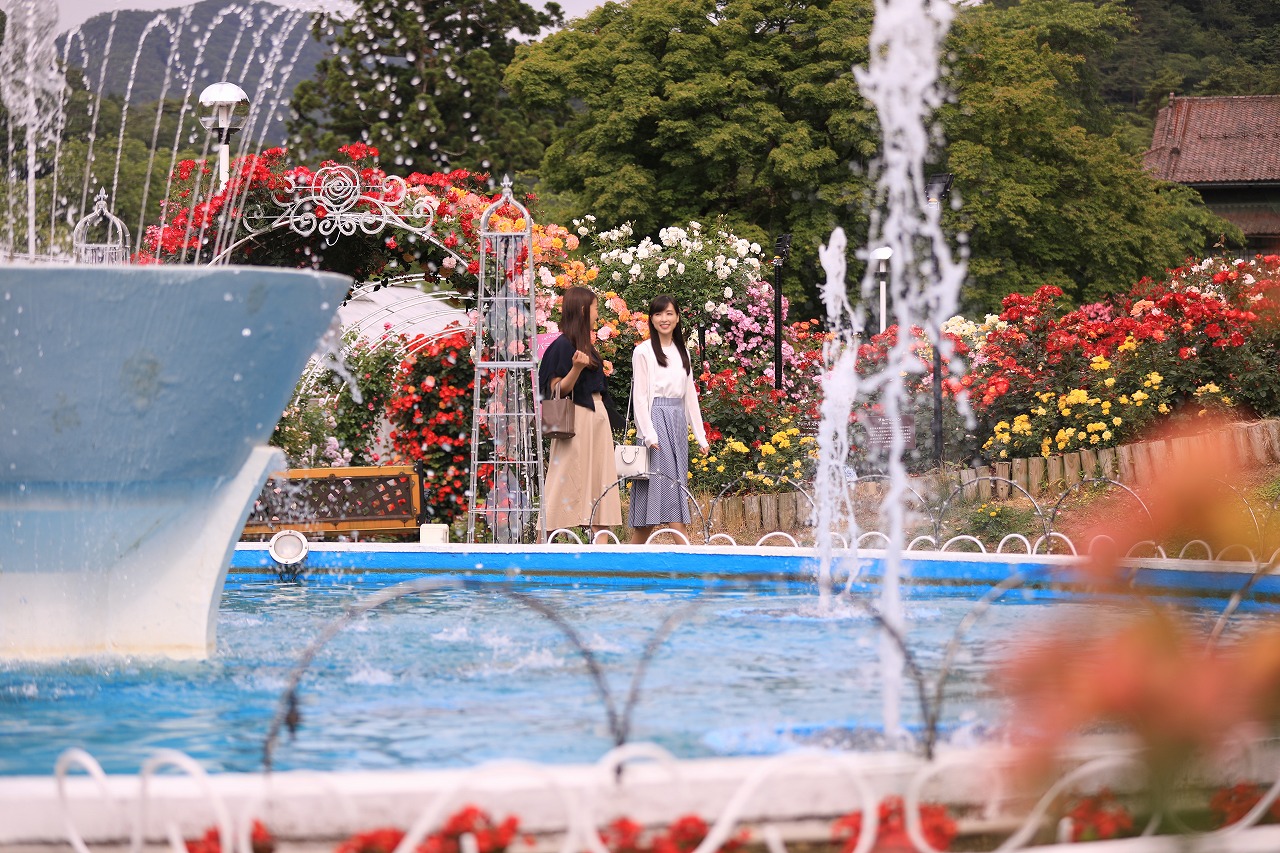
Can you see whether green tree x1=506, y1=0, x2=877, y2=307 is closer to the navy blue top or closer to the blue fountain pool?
the navy blue top

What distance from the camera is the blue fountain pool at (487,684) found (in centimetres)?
370

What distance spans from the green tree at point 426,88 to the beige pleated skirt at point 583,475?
23566 mm

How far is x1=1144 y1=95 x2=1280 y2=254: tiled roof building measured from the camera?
123 feet

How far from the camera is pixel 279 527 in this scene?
9461 millimetres

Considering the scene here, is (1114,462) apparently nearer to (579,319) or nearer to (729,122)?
(579,319)

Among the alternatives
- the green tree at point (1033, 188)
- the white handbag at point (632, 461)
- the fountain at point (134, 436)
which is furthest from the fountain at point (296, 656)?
the green tree at point (1033, 188)

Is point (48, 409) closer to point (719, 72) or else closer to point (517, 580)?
point (517, 580)

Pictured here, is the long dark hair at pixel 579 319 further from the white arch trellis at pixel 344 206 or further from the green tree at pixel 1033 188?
the green tree at pixel 1033 188

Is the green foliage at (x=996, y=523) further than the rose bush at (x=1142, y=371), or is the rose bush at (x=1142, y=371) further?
the rose bush at (x=1142, y=371)

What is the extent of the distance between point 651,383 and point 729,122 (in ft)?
61.7

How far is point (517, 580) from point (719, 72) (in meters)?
20.3

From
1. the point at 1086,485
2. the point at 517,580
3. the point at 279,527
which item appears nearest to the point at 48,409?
the point at 517,580

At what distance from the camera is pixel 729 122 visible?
26.4m

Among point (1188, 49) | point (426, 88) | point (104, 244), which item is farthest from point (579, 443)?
point (1188, 49)
